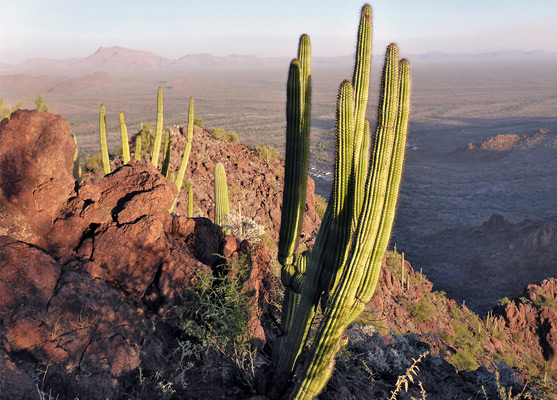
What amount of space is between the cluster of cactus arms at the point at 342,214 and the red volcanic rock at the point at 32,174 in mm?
2488

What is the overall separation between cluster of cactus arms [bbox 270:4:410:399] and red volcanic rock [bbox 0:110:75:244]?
2488mm

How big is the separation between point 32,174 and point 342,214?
3289 millimetres

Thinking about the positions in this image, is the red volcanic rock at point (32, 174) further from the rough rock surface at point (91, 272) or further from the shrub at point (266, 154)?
the shrub at point (266, 154)

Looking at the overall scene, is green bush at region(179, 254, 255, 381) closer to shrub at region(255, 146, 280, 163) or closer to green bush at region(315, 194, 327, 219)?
green bush at region(315, 194, 327, 219)

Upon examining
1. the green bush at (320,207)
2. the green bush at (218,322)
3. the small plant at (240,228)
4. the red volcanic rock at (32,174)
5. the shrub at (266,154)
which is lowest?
the green bush at (320,207)

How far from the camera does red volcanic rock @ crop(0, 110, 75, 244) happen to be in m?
4.30

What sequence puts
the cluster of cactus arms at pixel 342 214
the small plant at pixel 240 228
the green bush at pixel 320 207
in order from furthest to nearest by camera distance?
the green bush at pixel 320 207 < the small plant at pixel 240 228 < the cluster of cactus arms at pixel 342 214

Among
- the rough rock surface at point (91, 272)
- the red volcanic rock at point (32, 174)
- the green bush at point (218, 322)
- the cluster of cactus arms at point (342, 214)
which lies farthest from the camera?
the red volcanic rock at point (32, 174)

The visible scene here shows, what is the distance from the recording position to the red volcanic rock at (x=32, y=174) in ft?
14.1

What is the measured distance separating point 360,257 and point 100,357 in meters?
2.34

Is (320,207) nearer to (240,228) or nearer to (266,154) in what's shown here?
(266,154)

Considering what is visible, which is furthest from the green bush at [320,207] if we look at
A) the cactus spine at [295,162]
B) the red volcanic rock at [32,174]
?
the red volcanic rock at [32,174]

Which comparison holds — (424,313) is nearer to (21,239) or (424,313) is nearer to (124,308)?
(124,308)

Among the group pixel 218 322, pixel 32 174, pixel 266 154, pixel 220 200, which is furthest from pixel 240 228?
pixel 266 154
